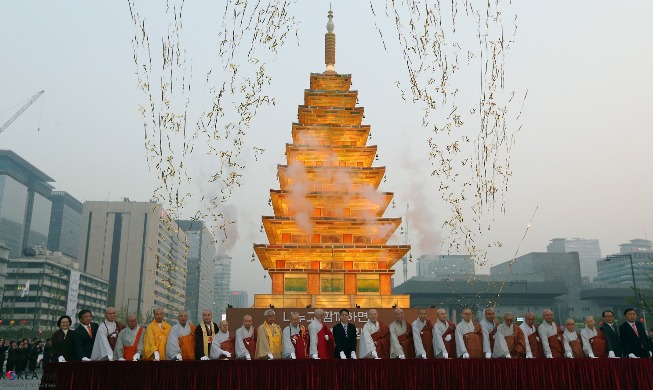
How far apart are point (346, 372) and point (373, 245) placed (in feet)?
56.2

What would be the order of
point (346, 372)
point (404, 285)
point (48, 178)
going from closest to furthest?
point (346, 372), point (404, 285), point (48, 178)

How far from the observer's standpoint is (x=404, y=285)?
7488cm

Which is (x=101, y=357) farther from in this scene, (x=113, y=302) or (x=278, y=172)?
(x=113, y=302)

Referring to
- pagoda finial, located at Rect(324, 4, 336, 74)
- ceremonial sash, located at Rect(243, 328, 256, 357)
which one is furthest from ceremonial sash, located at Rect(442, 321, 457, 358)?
pagoda finial, located at Rect(324, 4, 336, 74)

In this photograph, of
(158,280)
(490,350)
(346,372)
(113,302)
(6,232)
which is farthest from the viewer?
(6,232)

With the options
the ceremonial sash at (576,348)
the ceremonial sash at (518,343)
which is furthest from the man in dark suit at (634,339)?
the ceremonial sash at (518,343)

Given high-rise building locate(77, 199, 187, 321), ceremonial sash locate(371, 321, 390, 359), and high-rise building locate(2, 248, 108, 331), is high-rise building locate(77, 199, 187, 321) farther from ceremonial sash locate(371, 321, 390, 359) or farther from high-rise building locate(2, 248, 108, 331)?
ceremonial sash locate(371, 321, 390, 359)

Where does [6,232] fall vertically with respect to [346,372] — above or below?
above

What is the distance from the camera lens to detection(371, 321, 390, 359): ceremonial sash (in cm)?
989

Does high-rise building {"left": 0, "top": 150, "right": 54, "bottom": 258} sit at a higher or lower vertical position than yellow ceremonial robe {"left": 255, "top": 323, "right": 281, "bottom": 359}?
higher

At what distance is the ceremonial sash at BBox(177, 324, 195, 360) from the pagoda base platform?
1456 centimetres

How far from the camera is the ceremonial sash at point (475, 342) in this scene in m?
9.91

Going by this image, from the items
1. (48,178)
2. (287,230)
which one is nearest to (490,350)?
(287,230)

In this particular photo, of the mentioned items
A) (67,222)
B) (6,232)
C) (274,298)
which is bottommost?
(274,298)
